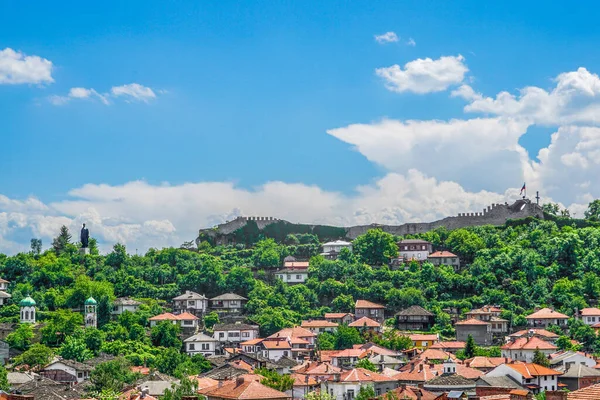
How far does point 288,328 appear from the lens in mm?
70812

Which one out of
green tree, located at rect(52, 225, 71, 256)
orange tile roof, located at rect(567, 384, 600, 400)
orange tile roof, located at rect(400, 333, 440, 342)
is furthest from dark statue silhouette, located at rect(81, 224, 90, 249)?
orange tile roof, located at rect(567, 384, 600, 400)

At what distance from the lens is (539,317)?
67688mm

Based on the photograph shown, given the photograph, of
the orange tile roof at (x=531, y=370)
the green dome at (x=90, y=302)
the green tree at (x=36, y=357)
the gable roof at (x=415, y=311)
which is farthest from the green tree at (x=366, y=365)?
the green dome at (x=90, y=302)

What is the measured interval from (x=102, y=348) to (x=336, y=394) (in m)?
20.8

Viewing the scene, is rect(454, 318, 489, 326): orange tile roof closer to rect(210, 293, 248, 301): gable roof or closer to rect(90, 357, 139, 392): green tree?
rect(210, 293, 248, 301): gable roof

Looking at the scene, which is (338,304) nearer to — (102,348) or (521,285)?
(521,285)

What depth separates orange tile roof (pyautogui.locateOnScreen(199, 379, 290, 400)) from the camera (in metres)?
37.9

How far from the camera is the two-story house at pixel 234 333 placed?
70188mm

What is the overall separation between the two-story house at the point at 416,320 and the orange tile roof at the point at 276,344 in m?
9.88

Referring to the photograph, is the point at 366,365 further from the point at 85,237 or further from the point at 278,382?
the point at 85,237

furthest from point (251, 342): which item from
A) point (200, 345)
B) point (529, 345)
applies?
point (529, 345)

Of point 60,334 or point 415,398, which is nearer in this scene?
point 415,398

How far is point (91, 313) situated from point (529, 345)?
101 feet

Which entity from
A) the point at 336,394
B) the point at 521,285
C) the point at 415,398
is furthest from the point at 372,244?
the point at 415,398
